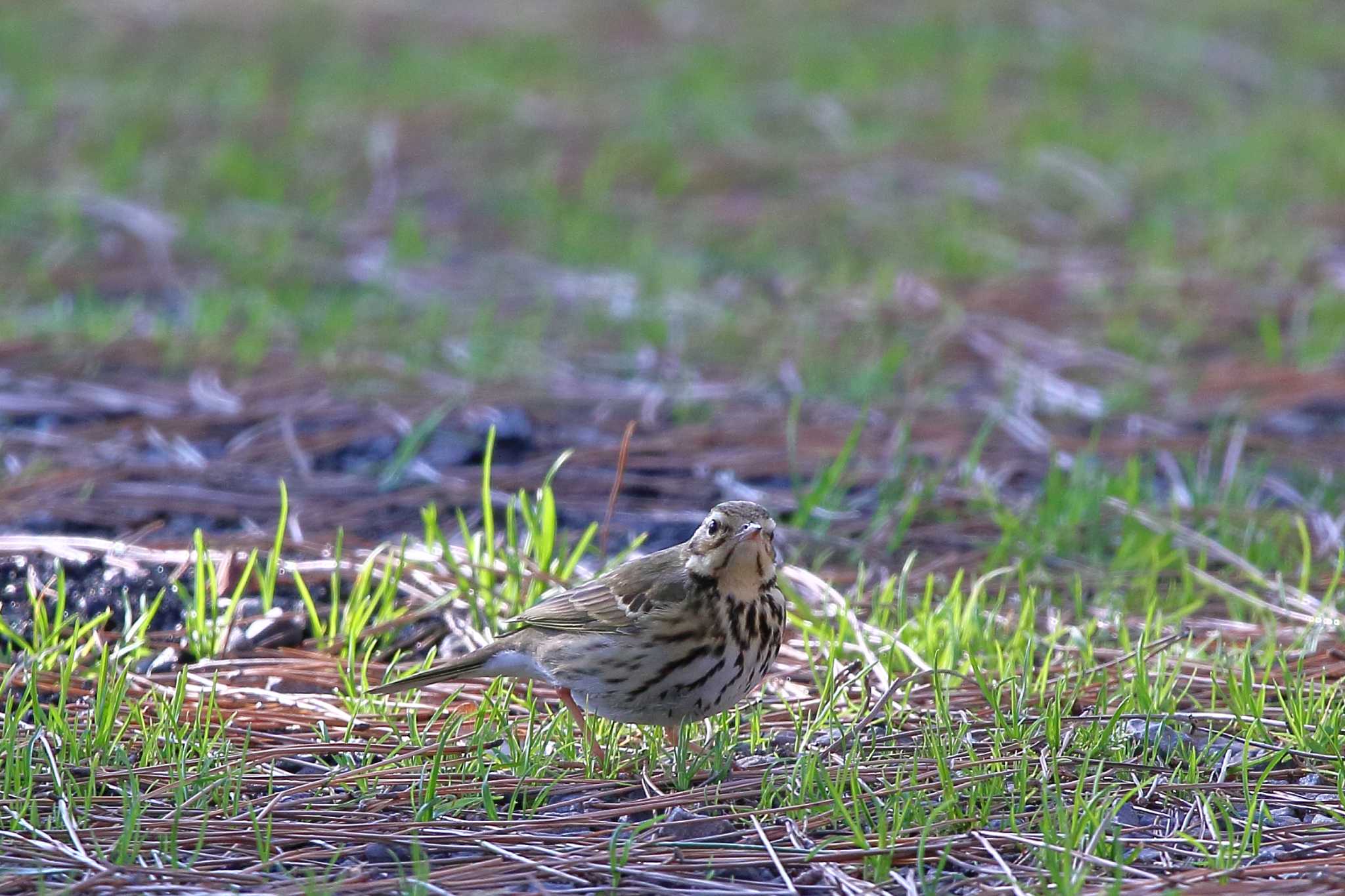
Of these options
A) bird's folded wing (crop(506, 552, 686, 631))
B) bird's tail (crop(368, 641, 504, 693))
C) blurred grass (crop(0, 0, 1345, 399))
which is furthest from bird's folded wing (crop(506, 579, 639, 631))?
blurred grass (crop(0, 0, 1345, 399))

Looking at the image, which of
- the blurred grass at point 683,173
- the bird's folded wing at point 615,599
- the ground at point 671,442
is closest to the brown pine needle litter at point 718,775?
the ground at point 671,442

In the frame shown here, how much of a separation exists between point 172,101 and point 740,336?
628cm

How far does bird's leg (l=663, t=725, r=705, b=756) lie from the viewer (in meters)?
3.95

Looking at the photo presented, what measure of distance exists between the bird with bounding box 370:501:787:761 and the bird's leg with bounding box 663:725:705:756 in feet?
0.05

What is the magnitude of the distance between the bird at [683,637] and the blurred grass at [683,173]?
3.62 m

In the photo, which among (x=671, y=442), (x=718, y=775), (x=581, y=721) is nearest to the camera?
(x=718, y=775)

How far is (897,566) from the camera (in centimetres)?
556

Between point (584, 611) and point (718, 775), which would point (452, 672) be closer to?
point (584, 611)

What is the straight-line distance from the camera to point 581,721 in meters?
4.02

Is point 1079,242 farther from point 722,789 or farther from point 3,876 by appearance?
point 3,876

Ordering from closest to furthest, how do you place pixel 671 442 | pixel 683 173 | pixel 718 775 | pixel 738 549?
pixel 718 775 < pixel 738 549 < pixel 671 442 < pixel 683 173

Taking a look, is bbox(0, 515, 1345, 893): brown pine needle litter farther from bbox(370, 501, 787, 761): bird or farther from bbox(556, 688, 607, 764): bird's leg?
bbox(370, 501, 787, 761): bird

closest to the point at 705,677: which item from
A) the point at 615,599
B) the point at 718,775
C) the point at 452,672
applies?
the point at 718,775

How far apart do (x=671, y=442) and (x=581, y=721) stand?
2.68m
